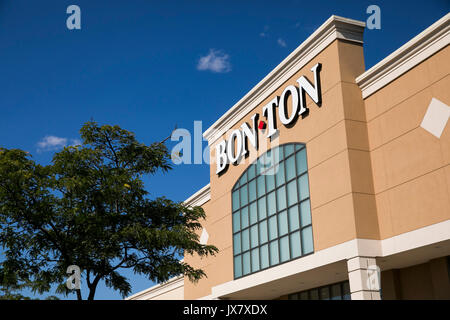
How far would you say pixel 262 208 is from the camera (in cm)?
2808

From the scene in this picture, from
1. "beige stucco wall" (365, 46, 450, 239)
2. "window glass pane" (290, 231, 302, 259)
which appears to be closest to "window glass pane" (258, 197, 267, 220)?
"window glass pane" (290, 231, 302, 259)

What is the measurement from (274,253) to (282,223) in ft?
5.35

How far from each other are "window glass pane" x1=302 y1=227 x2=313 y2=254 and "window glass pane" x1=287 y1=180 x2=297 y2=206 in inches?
70.7

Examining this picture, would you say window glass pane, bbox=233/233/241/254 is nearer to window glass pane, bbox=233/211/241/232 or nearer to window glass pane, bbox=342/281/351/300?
window glass pane, bbox=233/211/241/232

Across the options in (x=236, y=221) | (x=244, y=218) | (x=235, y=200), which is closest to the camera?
(x=244, y=218)

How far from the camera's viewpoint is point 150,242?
20125 millimetres

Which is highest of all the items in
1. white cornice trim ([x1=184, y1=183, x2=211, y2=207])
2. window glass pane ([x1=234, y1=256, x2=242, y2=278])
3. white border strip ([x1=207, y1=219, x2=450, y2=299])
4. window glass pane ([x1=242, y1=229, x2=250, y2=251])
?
white cornice trim ([x1=184, y1=183, x2=211, y2=207])

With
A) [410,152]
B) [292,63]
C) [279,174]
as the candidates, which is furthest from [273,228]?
[410,152]

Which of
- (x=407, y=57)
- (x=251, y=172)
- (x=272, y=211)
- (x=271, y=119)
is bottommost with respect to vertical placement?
(x=272, y=211)

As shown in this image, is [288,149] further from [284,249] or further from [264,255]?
[264,255]

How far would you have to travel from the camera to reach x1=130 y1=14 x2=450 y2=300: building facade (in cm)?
1988

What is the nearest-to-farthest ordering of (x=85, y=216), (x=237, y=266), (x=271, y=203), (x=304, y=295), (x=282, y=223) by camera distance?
(x=85, y=216)
(x=282, y=223)
(x=271, y=203)
(x=304, y=295)
(x=237, y=266)

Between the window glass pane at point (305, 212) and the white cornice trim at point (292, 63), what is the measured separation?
6815 mm
